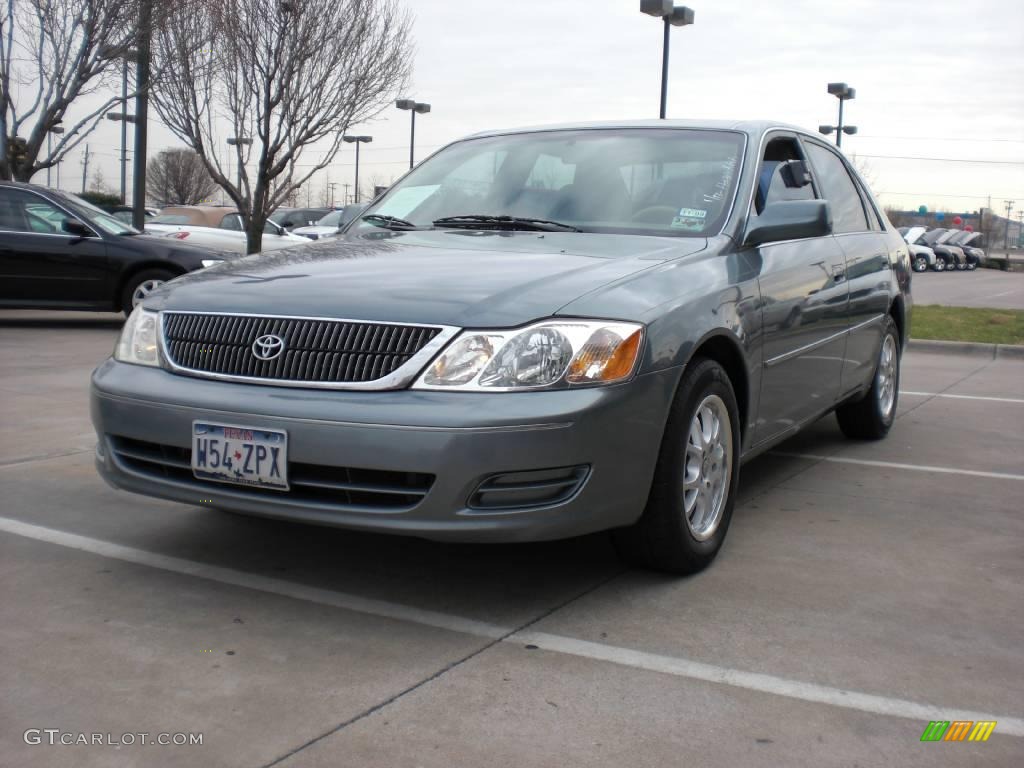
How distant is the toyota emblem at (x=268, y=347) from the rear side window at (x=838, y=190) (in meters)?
3.05

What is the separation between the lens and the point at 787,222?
431cm

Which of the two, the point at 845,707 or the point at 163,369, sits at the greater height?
the point at 163,369

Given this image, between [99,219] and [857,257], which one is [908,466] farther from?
[99,219]

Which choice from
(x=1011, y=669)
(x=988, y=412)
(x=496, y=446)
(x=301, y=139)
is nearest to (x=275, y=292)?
(x=496, y=446)

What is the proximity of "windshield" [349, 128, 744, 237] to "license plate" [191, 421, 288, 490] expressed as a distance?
1.59 metres

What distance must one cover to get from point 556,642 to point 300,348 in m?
1.11

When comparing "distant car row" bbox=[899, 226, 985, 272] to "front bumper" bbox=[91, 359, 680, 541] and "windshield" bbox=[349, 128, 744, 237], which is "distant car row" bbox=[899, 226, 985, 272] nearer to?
"windshield" bbox=[349, 128, 744, 237]

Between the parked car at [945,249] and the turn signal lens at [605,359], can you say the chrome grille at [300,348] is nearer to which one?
the turn signal lens at [605,359]

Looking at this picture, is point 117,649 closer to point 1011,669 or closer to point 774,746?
point 774,746

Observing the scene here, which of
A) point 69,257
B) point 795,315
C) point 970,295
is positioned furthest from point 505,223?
point 970,295

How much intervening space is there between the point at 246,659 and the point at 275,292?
1150 mm

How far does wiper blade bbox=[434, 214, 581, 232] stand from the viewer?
4.30 meters

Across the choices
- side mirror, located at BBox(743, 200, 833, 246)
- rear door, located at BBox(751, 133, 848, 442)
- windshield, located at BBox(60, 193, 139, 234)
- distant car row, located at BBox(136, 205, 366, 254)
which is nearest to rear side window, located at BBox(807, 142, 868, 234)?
rear door, located at BBox(751, 133, 848, 442)

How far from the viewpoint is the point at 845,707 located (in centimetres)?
280
